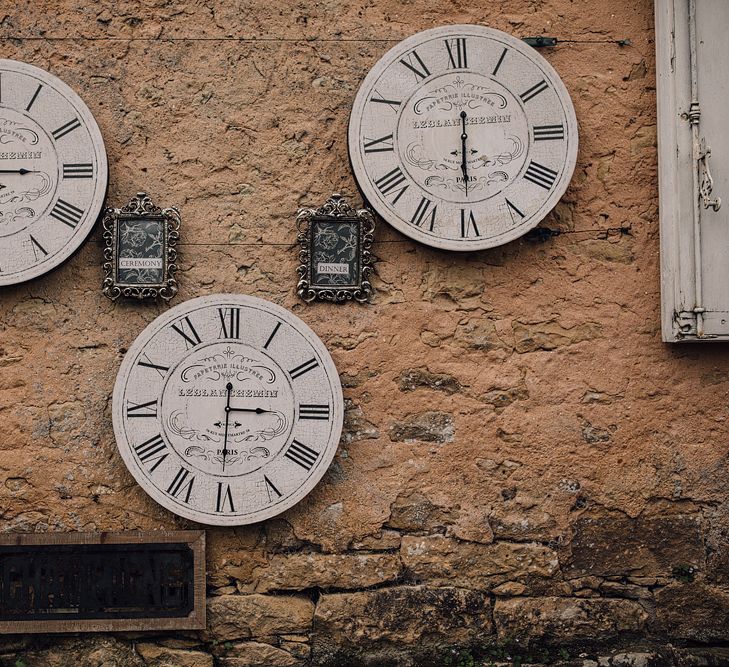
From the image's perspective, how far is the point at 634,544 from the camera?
364 cm

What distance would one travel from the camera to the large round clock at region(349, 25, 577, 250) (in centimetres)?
362

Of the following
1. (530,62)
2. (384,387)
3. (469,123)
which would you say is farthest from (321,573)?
(530,62)

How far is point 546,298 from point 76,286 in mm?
1705

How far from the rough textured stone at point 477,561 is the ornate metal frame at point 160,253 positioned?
125 cm

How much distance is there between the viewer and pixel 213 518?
3498mm

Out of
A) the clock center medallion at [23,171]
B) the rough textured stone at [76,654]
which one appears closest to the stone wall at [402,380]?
the rough textured stone at [76,654]

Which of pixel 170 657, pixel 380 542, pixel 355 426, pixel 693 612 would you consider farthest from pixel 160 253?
pixel 693 612

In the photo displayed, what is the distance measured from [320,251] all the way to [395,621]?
1335mm

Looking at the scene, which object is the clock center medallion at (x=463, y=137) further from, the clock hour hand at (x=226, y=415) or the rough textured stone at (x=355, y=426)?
the clock hour hand at (x=226, y=415)

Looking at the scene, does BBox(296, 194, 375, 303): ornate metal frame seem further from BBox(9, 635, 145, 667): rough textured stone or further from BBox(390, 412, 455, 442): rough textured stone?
BBox(9, 635, 145, 667): rough textured stone

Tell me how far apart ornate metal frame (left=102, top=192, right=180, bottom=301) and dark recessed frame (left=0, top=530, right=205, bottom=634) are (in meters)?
0.85

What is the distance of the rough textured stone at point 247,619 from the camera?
3.58 metres

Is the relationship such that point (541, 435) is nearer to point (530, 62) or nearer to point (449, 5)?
point (530, 62)

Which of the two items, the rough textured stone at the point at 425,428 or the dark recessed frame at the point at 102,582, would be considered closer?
the dark recessed frame at the point at 102,582
